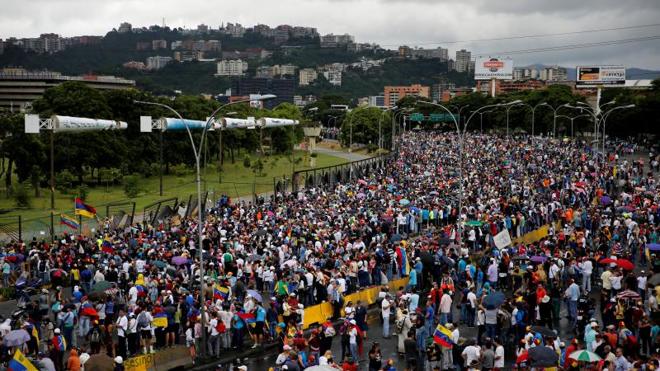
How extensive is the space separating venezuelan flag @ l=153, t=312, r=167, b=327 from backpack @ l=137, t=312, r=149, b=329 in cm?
26

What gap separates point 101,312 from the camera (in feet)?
61.9

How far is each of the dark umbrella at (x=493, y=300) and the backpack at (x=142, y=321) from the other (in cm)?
828

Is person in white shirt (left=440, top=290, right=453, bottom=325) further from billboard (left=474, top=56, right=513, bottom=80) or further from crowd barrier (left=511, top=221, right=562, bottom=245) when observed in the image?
billboard (left=474, top=56, right=513, bottom=80)

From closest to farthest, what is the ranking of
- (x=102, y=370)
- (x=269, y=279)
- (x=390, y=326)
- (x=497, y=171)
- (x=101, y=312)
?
(x=102, y=370) → (x=101, y=312) → (x=390, y=326) → (x=269, y=279) → (x=497, y=171)

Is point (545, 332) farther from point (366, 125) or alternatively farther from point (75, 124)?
point (366, 125)

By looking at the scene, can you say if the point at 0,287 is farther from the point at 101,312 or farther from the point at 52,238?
the point at 101,312

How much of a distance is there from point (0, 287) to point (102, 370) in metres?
11.7

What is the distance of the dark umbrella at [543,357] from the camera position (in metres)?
14.1

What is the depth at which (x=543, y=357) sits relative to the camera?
14109 millimetres

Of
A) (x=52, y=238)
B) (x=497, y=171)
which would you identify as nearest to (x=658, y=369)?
(x=52, y=238)

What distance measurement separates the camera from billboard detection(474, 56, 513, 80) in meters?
197

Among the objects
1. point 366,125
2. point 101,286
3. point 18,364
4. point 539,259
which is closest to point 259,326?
point 101,286

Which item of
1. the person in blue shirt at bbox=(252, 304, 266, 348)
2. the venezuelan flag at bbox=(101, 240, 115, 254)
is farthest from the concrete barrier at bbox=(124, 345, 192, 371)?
the venezuelan flag at bbox=(101, 240, 115, 254)

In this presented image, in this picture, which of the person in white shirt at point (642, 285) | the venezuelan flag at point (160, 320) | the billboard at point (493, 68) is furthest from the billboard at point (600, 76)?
the venezuelan flag at point (160, 320)
